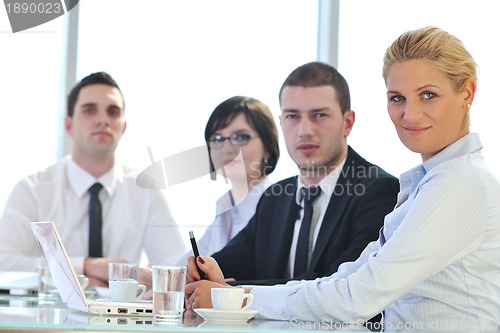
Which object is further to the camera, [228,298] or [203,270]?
[203,270]

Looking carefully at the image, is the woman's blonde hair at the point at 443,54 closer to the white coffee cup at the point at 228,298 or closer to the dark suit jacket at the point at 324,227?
the white coffee cup at the point at 228,298

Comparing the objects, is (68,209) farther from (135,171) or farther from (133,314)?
(133,314)

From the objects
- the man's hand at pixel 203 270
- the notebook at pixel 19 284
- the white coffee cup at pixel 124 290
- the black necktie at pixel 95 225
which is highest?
the black necktie at pixel 95 225

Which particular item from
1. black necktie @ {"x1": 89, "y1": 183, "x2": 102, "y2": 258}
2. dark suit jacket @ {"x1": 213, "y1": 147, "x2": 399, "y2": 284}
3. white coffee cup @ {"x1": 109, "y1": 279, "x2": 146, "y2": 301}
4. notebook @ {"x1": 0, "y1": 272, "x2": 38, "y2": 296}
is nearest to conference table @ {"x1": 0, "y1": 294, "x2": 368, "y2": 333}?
white coffee cup @ {"x1": 109, "y1": 279, "x2": 146, "y2": 301}

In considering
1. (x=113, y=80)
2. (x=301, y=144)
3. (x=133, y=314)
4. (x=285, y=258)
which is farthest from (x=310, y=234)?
(x=113, y=80)

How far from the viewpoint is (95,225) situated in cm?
454

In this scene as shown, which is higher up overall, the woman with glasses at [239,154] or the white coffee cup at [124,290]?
the woman with glasses at [239,154]

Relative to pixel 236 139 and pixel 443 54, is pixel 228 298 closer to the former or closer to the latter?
pixel 443 54

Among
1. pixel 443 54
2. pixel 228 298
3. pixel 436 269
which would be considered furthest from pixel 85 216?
pixel 436 269

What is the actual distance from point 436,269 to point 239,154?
8.08ft

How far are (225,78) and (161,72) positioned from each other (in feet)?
A: 1.31

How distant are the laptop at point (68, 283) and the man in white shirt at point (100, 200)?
7.63 feet

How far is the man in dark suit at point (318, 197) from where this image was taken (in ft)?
9.85

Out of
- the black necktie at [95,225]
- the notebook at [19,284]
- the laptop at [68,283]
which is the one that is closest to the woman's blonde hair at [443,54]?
the laptop at [68,283]
